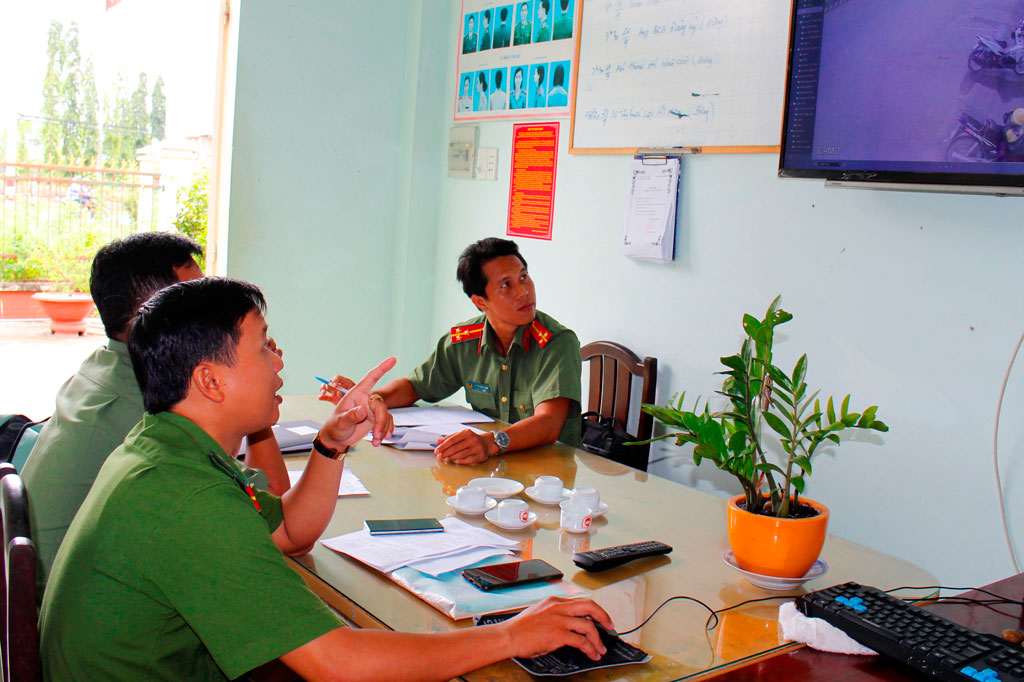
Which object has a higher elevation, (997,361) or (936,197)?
(936,197)

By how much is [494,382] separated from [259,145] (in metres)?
1.71

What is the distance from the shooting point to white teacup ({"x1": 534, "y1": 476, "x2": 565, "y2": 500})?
1.80 m

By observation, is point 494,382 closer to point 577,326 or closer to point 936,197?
point 577,326

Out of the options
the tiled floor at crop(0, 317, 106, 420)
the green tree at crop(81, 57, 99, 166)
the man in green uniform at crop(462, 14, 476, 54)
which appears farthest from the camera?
the green tree at crop(81, 57, 99, 166)

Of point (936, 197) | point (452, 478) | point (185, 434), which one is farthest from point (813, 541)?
point (936, 197)

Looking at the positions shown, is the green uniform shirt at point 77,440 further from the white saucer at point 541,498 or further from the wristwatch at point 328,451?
the white saucer at point 541,498

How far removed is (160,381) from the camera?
1.20 meters

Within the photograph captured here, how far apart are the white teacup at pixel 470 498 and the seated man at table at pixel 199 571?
0.53 metres

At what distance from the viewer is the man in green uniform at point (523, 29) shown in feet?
11.6

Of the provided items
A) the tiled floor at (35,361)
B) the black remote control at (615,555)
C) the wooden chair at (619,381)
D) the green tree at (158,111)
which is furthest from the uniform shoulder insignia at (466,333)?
the green tree at (158,111)

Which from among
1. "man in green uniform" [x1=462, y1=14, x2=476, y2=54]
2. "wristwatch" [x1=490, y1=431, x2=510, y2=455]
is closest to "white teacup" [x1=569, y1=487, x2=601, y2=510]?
"wristwatch" [x1=490, y1=431, x2=510, y2=455]

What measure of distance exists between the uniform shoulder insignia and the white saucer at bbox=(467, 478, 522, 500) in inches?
37.6

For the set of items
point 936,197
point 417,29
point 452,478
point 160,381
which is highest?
point 417,29

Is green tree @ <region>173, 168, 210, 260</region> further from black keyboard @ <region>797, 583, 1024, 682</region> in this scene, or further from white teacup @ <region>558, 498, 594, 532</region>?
black keyboard @ <region>797, 583, 1024, 682</region>
